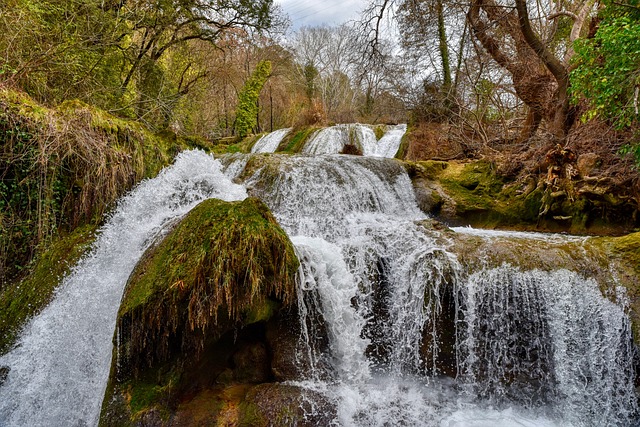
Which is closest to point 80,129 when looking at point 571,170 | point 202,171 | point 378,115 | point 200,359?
point 202,171

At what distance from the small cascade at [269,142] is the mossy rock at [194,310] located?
9881 millimetres

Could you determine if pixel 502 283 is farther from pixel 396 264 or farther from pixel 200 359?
pixel 200 359

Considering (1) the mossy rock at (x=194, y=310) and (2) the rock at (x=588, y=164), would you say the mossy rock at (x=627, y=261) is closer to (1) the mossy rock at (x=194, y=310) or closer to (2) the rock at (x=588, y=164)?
(2) the rock at (x=588, y=164)

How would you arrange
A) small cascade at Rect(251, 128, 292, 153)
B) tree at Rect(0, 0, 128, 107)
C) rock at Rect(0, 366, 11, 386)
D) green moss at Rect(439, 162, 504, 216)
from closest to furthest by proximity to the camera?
1. rock at Rect(0, 366, 11, 386)
2. tree at Rect(0, 0, 128, 107)
3. green moss at Rect(439, 162, 504, 216)
4. small cascade at Rect(251, 128, 292, 153)

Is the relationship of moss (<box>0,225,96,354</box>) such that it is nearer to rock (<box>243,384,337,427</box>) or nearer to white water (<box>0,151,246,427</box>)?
white water (<box>0,151,246,427</box>)

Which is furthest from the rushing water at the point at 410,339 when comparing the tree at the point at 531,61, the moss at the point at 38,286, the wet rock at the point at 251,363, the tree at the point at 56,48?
the tree at the point at 531,61

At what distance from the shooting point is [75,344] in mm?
2957

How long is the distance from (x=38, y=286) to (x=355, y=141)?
9087mm

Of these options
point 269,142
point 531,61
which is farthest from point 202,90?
point 531,61

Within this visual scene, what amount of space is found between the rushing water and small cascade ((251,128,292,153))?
28.9 ft

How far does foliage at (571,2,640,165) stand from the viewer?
317cm

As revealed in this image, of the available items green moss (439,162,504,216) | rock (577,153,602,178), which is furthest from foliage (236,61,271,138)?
rock (577,153,602,178)

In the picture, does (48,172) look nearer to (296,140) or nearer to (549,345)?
(549,345)

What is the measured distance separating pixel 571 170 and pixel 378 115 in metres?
12.0
